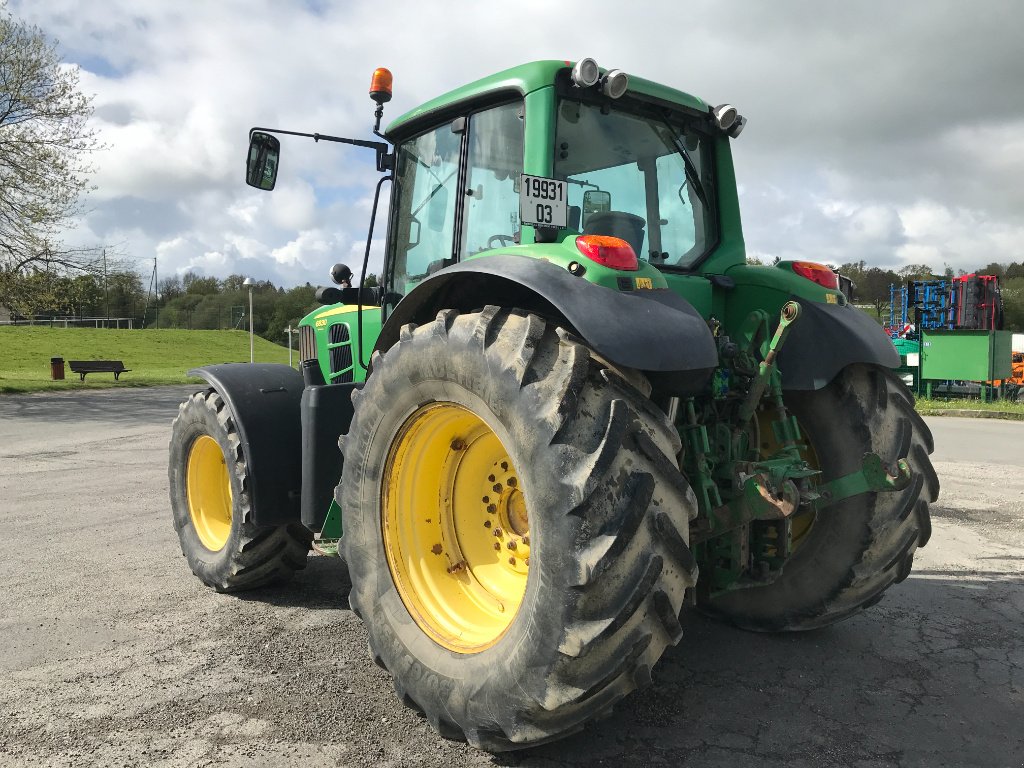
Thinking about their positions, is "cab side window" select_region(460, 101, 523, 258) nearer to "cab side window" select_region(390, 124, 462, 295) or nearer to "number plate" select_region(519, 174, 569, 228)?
"cab side window" select_region(390, 124, 462, 295)

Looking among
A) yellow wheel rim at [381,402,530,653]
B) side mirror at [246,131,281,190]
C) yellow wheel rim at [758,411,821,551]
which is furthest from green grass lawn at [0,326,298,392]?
yellow wheel rim at [758,411,821,551]

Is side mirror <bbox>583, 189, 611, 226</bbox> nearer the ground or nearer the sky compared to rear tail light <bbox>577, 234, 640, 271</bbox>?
nearer the sky

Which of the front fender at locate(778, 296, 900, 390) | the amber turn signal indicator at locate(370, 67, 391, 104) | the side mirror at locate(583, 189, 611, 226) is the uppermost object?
the amber turn signal indicator at locate(370, 67, 391, 104)

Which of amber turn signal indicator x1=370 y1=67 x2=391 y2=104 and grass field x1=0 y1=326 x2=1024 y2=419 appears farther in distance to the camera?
grass field x1=0 y1=326 x2=1024 y2=419

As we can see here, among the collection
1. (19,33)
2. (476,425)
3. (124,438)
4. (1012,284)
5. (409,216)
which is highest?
(19,33)

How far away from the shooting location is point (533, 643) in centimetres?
232

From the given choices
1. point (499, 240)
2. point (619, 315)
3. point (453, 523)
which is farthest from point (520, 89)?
point (453, 523)

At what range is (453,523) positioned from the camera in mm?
3158

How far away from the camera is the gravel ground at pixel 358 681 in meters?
2.65

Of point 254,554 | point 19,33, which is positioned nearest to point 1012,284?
point 19,33

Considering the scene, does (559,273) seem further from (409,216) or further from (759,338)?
(409,216)

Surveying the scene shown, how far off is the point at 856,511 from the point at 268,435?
2834mm

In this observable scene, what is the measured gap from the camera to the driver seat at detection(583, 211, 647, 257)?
331 cm

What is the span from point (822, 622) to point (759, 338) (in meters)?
1.31
